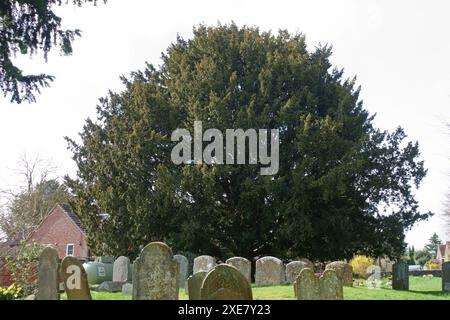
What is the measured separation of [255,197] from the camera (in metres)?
25.8

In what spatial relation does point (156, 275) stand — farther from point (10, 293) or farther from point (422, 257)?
point (422, 257)

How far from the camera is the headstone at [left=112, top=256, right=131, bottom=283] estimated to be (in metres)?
22.4

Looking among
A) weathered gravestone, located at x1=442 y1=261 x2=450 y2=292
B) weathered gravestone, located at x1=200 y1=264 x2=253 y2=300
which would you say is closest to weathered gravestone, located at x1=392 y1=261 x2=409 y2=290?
weathered gravestone, located at x1=442 y1=261 x2=450 y2=292

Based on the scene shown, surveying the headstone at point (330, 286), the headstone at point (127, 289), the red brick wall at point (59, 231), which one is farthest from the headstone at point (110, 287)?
the red brick wall at point (59, 231)

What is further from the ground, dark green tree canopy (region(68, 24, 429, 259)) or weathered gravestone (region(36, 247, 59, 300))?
dark green tree canopy (region(68, 24, 429, 259))

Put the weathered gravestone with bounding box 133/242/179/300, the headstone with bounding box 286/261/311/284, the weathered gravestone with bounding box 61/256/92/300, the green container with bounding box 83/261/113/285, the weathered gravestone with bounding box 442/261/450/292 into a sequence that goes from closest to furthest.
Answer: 1. the weathered gravestone with bounding box 133/242/179/300
2. the weathered gravestone with bounding box 61/256/92/300
3. the headstone with bounding box 286/261/311/284
4. the weathered gravestone with bounding box 442/261/450/292
5. the green container with bounding box 83/261/113/285

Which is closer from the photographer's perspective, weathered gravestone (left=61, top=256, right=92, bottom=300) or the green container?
weathered gravestone (left=61, top=256, right=92, bottom=300)

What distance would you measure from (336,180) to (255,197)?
11.6 ft

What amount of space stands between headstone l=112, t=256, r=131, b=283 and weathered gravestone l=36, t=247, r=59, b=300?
9531mm

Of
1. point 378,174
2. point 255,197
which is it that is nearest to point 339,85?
point 378,174

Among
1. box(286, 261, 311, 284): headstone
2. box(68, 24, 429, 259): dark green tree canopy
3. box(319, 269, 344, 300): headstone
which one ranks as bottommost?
box(286, 261, 311, 284): headstone

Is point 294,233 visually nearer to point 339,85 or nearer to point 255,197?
point 255,197

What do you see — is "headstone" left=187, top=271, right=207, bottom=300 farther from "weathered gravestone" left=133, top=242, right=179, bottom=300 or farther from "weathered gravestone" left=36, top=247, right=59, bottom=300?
"weathered gravestone" left=36, top=247, right=59, bottom=300

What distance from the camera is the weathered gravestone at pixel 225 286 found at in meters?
10.1
